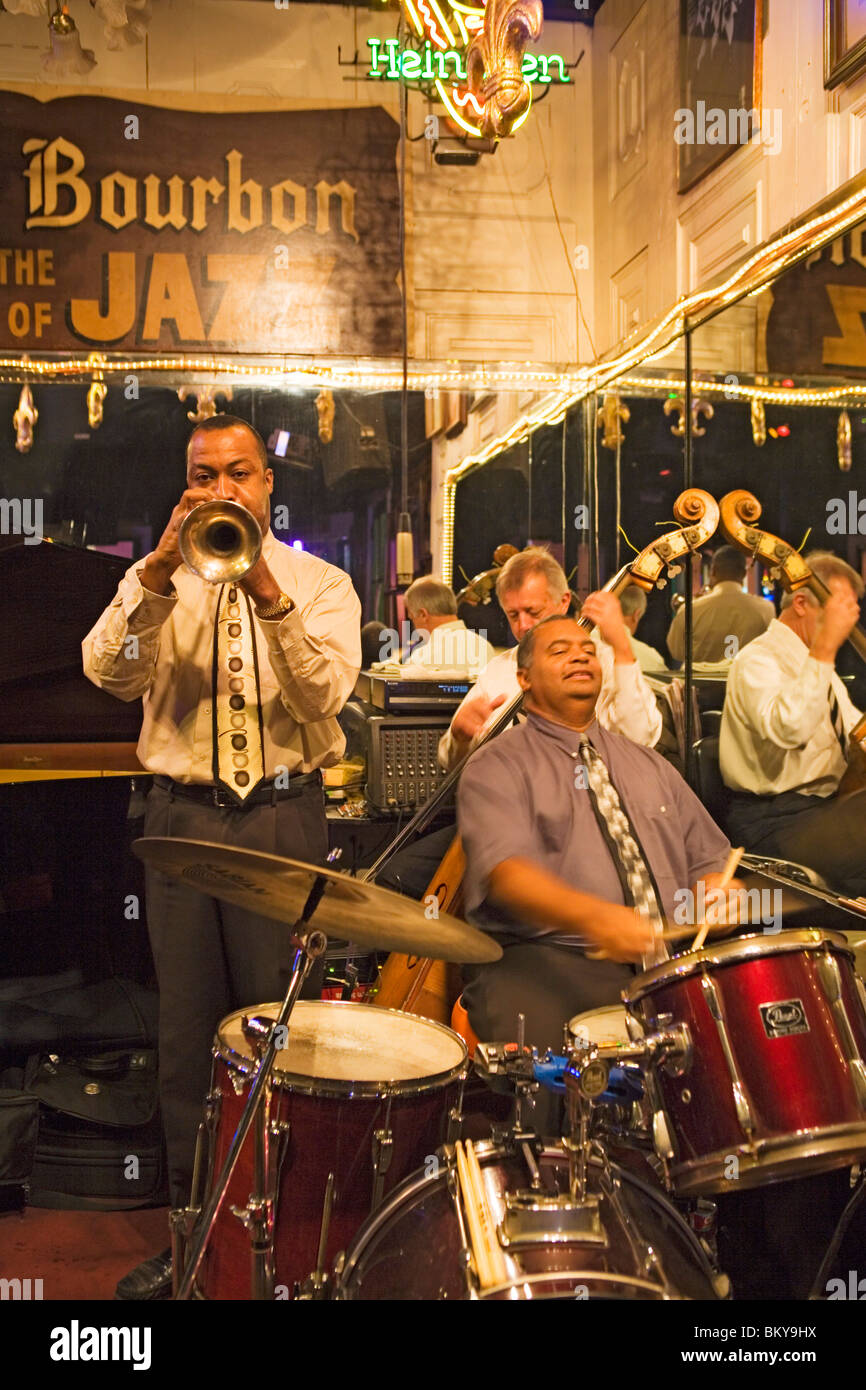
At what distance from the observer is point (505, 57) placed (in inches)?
154

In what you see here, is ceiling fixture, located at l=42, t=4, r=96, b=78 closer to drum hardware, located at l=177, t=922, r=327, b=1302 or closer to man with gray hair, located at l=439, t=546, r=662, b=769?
man with gray hair, located at l=439, t=546, r=662, b=769

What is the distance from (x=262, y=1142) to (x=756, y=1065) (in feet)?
2.82

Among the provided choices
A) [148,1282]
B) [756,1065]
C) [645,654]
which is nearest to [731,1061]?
[756,1065]

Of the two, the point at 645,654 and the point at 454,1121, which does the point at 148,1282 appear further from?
the point at 645,654

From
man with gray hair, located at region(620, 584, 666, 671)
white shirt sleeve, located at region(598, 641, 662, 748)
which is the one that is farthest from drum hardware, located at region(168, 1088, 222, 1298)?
man with gray hair, located at region(620, 584, 666, 671)

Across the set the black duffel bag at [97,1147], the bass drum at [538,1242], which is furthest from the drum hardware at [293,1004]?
the black duffel bag at [97,1147]

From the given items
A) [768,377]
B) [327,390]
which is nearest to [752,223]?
[768,377]

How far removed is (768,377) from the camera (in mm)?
3988

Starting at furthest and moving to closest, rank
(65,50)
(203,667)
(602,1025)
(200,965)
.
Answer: (65,50) < (203,667) < (200,965) < (602,1025)

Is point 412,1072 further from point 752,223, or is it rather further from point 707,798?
point 752,223

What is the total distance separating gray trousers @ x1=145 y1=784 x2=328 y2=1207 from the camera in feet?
9.00

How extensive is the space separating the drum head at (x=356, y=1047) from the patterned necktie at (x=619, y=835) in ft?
1.94

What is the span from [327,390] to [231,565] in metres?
2.58
